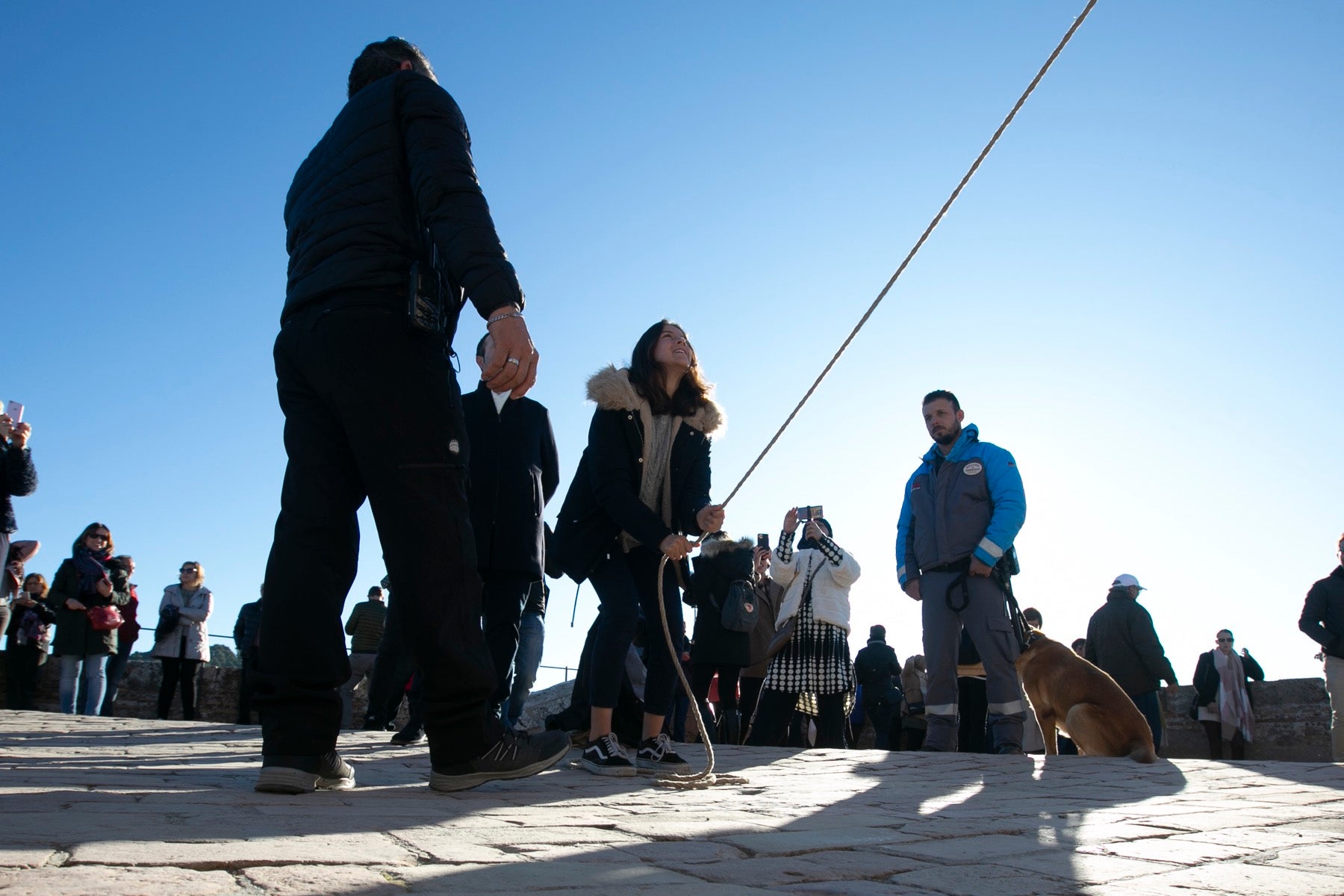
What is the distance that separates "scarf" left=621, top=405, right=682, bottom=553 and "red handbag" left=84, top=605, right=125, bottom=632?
652cm

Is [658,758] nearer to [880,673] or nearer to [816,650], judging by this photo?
[816,650]

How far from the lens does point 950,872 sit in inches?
77.4

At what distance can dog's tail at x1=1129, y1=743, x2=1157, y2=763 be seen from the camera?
522 centimetres

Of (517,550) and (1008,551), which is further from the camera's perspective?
(1008,551)

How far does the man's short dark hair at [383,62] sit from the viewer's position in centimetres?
350

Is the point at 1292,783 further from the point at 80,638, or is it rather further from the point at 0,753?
the point at 80,638

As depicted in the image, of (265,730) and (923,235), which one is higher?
(923,235)

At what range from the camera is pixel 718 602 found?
7898 millimetres

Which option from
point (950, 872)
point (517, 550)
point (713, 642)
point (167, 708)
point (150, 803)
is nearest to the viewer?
point (950, 872)

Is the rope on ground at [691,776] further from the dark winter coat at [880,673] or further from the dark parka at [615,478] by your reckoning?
the dark winter coat at [880,673]

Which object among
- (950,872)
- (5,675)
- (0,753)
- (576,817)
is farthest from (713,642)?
(5,675)

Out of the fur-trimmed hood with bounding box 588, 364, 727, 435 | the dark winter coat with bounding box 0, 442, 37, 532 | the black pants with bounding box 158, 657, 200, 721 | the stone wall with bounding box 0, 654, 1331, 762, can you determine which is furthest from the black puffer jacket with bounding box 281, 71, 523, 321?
the stone wall with bounding box 0, 654, 1331, 762

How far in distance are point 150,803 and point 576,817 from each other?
1012mm

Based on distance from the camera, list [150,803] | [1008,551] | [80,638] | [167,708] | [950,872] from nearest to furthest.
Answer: [950,872]
[150,803]
[1008,551]
[80,638]
[167,708]
